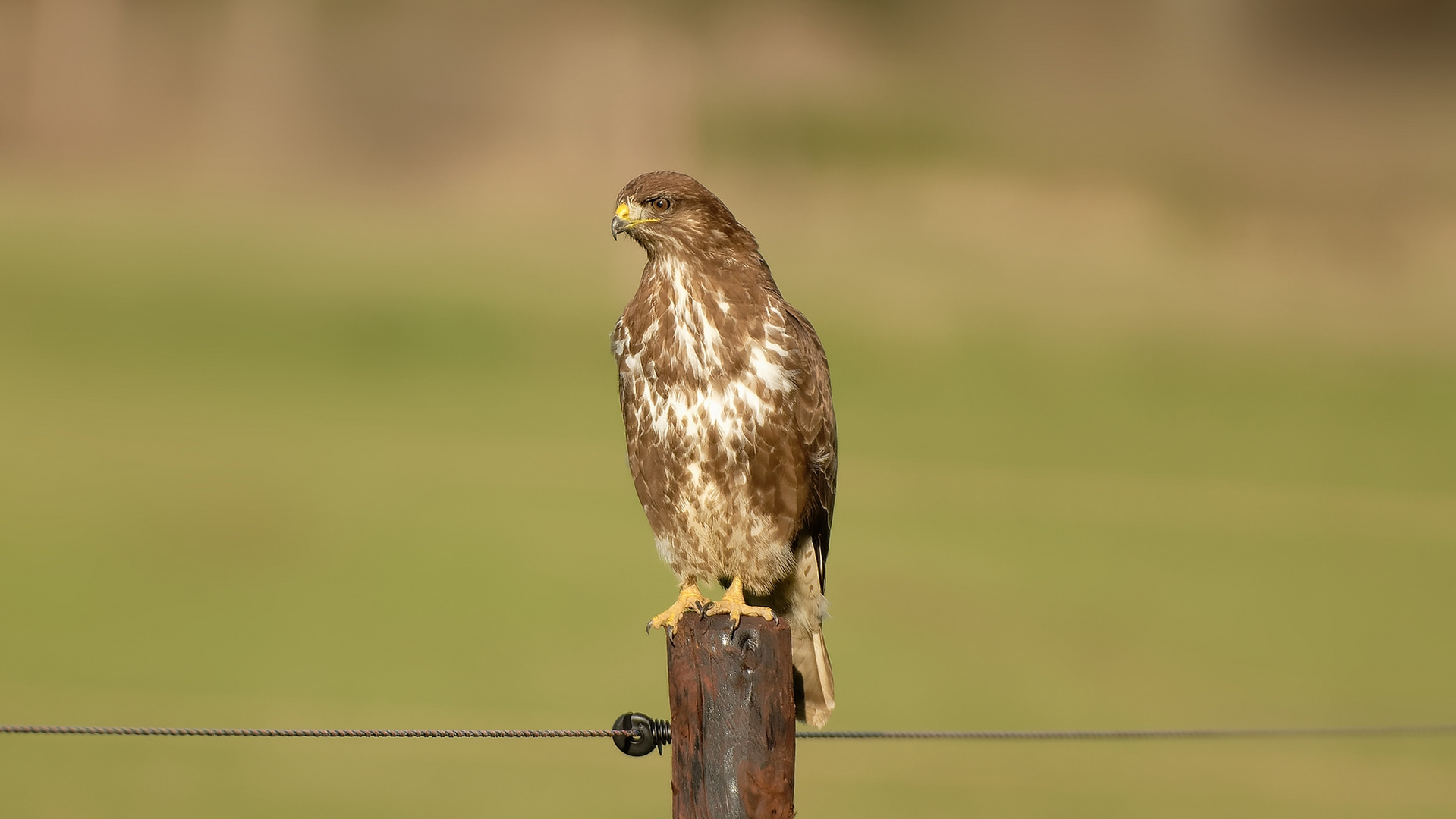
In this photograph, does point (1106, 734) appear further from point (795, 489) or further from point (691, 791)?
point (691, 791)

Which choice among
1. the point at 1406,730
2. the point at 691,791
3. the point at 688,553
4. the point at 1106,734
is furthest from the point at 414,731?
the point at 1406,730

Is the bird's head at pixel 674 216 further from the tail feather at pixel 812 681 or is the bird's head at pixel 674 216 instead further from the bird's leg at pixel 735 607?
the tail feather at pixel 812 681

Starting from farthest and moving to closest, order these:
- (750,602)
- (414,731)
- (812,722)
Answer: (750,602), (812,722), (414,731)

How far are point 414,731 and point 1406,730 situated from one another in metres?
2.86

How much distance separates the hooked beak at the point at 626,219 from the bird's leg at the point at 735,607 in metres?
0.97

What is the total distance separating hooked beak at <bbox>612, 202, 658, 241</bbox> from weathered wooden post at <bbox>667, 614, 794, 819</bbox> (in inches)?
45.0

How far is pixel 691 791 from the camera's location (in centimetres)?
237

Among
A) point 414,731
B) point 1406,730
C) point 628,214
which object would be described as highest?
point 628,214

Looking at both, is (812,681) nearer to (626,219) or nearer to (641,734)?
(641,734)

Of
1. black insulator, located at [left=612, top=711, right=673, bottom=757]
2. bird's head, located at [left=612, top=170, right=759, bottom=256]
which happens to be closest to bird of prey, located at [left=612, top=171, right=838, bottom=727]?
bird's head, located at [left=612, top=170, right=759, bottom=256]

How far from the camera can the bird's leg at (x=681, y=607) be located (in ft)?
9.75

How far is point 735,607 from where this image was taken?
9.56 ft

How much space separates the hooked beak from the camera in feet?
10.0

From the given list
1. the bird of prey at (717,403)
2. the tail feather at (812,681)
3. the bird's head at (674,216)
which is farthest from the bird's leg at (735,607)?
the bird's head at (674,216)
